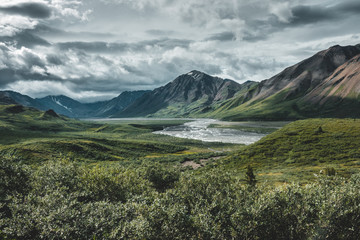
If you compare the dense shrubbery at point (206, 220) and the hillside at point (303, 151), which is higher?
the dense shrubbery at point (206, 220)

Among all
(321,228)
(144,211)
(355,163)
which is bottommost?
(355,163)

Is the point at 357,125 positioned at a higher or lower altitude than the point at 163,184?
higher

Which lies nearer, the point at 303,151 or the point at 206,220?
the point at 206,220

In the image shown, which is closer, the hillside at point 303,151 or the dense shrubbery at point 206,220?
the dense shrubbery at point 206,220

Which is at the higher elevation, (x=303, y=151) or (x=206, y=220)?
(x=206, y=220)

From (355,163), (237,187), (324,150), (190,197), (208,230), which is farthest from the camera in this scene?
(324,150)

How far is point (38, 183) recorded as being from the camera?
3119 cm

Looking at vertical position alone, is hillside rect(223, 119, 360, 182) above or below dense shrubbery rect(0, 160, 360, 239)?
below

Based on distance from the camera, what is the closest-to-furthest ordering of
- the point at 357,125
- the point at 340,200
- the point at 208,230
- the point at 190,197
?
the point at 208,230, the point at 340,200, the point at 190,197, the point at 357,125

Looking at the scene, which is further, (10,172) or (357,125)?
(357,125)

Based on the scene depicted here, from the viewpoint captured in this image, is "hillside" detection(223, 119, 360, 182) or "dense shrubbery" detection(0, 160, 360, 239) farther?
"hillside" detection(223, 119, 360, 182)

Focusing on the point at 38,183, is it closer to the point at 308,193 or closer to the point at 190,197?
the point at 190,197

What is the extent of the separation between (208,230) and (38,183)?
2780cm

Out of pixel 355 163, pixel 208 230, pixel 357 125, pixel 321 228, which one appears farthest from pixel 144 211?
pixel 357 125
